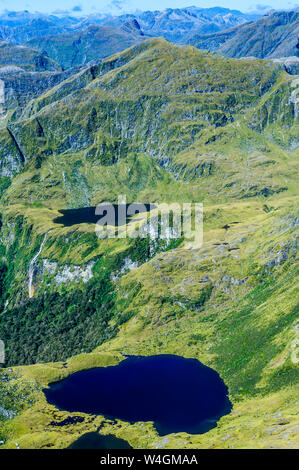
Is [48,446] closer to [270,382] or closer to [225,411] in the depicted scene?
[225,411]

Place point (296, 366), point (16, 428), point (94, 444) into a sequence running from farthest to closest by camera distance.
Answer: point (296, 366), point (16, 428), point (94, 444)

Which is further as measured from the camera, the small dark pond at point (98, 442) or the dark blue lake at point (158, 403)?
the dark blue lake at point (158, 403)

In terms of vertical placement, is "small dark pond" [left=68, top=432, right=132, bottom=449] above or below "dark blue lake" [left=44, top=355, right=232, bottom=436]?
above

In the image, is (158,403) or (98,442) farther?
(158,403)

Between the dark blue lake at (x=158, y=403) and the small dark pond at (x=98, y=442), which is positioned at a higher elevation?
the small dark pond at (x=98, y=442)

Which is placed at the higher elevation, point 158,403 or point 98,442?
point 98,442

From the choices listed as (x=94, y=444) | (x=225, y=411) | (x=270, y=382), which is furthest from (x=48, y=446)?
(x=270, y=382)

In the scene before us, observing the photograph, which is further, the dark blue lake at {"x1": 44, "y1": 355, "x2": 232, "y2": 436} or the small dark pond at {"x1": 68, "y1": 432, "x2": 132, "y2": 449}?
the dark blue lake at {"x1": 44, "y1": 355, "x2": 232, "y2": 436}
